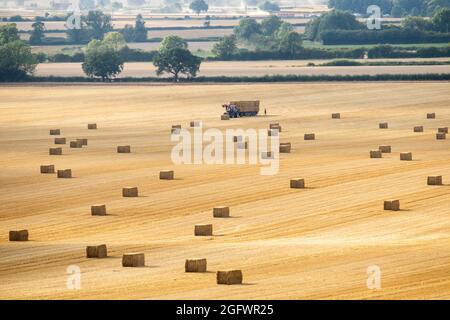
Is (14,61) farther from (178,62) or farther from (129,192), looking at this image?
(129,192)

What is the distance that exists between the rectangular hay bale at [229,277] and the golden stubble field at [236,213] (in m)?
0.35

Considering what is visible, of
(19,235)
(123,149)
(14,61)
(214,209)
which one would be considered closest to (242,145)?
(123,149)

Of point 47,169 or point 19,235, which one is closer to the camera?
point 19,235

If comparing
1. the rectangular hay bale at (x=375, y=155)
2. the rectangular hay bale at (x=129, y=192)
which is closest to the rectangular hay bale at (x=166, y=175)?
the rectangular hay bale at (x=129, y=192)

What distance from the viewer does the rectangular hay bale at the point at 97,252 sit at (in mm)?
47094

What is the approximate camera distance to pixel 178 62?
15675 centimetres

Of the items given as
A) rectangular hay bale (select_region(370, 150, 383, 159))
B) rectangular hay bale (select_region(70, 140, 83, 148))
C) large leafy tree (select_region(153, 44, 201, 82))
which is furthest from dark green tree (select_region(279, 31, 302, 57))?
rectangular hay bale (select_region(370, 150, 383, 159))

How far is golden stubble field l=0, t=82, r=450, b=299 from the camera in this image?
42.9 m

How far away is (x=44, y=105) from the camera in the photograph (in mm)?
124562

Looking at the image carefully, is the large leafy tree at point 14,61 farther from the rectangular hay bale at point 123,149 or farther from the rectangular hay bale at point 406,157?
the rectangular hay bale at point 406,157

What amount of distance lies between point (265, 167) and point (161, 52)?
3242 inches

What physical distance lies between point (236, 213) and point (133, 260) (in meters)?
14.3
